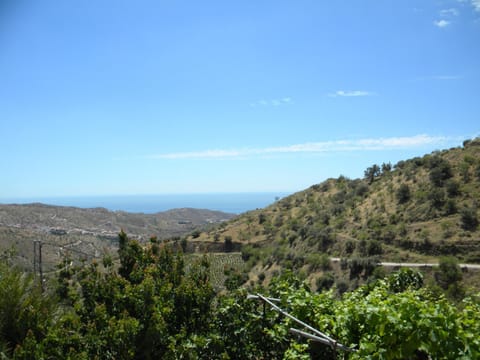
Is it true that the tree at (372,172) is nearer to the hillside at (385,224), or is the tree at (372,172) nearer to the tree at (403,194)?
the hillside at (385,224)

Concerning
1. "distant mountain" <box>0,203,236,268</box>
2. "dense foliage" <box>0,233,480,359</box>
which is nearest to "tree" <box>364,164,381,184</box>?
"distant mountain" <box>0,203,236,268</box>

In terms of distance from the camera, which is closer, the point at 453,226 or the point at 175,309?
the point at 175,309

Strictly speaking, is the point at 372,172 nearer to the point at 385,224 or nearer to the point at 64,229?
the point at 385,224

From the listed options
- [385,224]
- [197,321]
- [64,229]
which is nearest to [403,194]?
[385,224]

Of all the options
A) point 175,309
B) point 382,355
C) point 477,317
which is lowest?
point 175,309

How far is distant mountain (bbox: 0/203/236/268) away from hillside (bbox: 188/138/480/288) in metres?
17.4

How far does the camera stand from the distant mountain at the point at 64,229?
4094cm

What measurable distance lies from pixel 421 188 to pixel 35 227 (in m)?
60.1

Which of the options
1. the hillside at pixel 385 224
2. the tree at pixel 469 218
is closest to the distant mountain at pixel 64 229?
the hillside at pixel 385 224

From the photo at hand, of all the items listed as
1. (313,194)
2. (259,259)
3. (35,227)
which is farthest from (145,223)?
(259,259)

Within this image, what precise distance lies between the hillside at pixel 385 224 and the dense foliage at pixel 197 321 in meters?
20.8

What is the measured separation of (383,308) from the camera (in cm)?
312

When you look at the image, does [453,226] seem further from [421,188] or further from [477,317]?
[477,317]

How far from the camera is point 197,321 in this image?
5.67 m
